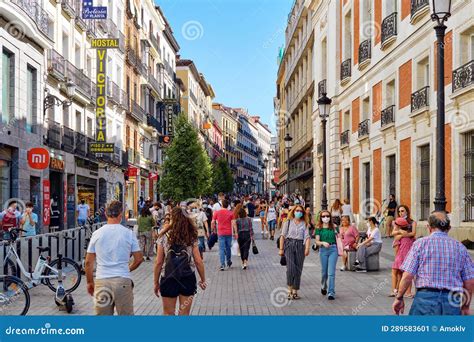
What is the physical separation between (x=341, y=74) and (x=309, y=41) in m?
12.3

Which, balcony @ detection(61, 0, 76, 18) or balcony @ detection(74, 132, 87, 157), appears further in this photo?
balcony @ detection(74, 132, 87, 157)

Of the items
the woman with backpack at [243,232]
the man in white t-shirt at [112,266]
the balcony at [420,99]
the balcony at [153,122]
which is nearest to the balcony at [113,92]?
the balcony at [153,122]

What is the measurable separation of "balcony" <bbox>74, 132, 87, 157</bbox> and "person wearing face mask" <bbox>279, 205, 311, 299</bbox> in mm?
20505

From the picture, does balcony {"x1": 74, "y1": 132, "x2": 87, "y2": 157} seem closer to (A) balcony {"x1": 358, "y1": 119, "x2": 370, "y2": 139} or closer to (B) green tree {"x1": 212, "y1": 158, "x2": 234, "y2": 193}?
(A) balcony {"x1": 358, "y1": 119, "x2": 370, "y2": 139}

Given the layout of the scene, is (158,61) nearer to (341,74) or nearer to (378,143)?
(341,74)

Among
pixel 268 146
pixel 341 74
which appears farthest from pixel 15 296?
pixel 268 146

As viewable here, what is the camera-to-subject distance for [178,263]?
6727 mm

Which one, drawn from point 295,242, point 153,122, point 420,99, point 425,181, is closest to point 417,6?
point 420,99

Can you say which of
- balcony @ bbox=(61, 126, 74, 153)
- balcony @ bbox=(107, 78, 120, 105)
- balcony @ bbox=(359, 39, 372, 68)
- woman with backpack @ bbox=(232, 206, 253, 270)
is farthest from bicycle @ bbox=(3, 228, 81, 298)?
balcony @ bbox=(107, 78, 120, 105)

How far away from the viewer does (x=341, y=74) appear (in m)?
30.6

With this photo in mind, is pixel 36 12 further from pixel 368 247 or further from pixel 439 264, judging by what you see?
pixel 439 264

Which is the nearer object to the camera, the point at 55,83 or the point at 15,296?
the point at 15,296

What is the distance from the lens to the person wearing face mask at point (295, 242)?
1084cm

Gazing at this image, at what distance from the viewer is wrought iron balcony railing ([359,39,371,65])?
25.8m
